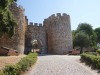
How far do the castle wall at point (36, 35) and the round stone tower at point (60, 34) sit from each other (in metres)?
1.51

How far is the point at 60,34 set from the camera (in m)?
36.5

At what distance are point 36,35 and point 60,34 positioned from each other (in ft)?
14.8

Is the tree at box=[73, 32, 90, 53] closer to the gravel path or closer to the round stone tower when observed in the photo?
the round stone tower

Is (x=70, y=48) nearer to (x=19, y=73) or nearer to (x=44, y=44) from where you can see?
(x=44, y=44)

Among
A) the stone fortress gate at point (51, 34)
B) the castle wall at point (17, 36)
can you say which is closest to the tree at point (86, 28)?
the stone fortress gate at point (51, 34)

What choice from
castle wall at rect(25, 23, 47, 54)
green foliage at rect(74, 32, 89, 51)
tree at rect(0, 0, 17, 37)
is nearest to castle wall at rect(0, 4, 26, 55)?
castle wall at rect(25, 23, 47, 54)

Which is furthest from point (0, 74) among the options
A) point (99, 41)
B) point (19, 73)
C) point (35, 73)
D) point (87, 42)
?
point (99, 41)

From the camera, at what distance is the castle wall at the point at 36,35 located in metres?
37.8

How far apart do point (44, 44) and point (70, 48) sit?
16.2 ft

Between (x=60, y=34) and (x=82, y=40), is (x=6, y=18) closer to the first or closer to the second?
(x=60, y=34)

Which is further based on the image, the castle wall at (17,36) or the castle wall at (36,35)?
the castle wall at (36,35)

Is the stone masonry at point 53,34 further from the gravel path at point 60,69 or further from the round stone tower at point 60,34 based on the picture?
the gravel path at point 60,69

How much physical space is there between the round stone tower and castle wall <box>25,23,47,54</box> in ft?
4.94

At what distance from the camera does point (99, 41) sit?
2623 inches
